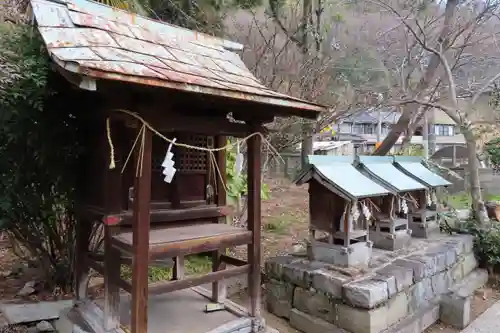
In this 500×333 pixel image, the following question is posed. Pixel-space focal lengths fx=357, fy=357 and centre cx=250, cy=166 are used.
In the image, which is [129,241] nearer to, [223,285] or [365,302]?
[223,285]

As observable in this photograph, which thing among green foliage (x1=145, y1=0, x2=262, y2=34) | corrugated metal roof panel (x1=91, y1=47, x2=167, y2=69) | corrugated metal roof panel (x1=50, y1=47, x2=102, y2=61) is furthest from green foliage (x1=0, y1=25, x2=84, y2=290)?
green foliage (x1=145, y1=0, x2=262, y2=34)

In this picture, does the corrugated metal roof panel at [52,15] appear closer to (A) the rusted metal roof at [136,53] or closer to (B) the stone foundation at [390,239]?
(A) the rusted metal roof at [136,53]

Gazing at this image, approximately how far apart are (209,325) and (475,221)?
6099mm

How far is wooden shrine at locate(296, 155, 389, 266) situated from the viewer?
16.0ft

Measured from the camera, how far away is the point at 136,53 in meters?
2.97

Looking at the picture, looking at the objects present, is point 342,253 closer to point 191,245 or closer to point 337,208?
point 337,208

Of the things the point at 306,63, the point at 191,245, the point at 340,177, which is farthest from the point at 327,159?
the point at 306,63

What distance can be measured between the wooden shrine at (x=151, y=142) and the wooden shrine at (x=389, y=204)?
8.32 ft

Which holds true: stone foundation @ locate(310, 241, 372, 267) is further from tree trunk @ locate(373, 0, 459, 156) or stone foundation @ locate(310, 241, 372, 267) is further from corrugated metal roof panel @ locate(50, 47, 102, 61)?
tree trunk @ locate(373, 0, 459, 156)

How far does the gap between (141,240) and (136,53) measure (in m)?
1.55

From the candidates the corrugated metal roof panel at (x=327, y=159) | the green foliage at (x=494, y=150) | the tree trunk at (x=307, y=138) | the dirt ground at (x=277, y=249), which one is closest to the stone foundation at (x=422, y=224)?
the dirt ground at (x=277, y=249)

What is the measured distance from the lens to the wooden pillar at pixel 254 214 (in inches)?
150

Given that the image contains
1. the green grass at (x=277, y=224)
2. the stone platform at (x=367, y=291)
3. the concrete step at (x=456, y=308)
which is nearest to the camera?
the stone platform at (x=367, y=291)

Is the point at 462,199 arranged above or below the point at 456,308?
above
